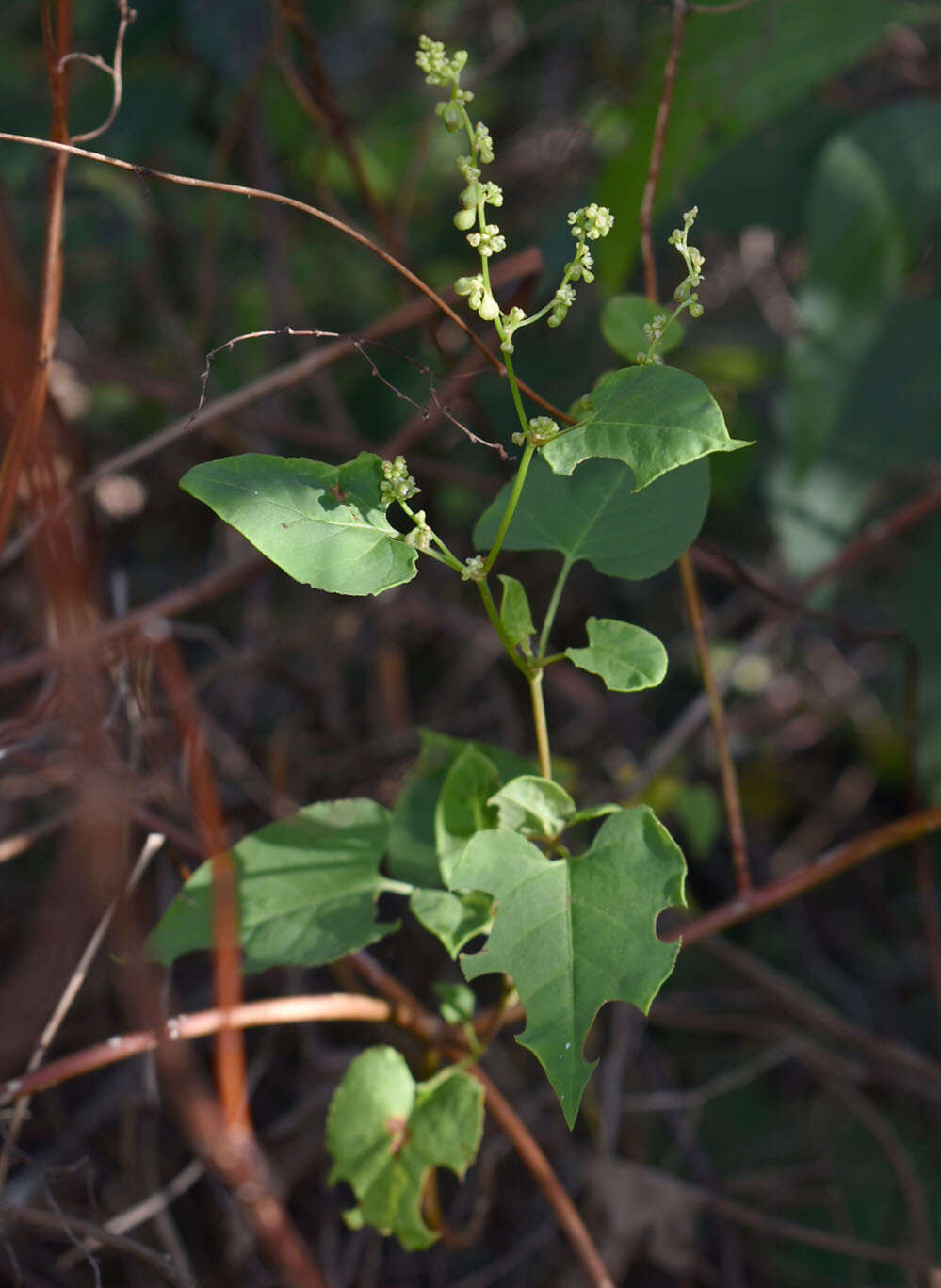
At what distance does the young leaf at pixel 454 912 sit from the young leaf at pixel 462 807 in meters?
0.03

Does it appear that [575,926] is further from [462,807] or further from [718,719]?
[718,719]

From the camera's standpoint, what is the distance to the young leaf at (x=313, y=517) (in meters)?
0.57

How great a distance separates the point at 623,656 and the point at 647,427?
147mm

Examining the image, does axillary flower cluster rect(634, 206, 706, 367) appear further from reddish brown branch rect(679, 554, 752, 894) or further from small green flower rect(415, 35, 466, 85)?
reddish brown branch rect(679, 554, 752, 894)

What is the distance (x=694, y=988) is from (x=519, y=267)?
980 millimetres

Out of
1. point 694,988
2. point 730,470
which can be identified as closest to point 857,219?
point 730,470

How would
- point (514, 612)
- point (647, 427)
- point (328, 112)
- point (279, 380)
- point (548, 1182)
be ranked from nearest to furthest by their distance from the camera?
point (647, 427)
point (514, 612)
point (548, 1182)
point (279, 380)
point (328, 112)

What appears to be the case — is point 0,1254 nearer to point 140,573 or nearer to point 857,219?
point 140,573

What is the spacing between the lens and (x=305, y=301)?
2.11 meters

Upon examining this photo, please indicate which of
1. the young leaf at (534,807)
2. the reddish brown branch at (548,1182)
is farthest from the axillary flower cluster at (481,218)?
the reddish brown branch at (548,1182)

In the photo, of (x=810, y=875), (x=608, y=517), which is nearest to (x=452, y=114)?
(x=608, y=517)

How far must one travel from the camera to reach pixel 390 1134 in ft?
Result: 2.51

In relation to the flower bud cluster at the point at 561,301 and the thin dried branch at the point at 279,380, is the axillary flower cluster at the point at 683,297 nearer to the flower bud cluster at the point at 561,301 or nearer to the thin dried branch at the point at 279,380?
the flower bud cluster at the point at 561,301

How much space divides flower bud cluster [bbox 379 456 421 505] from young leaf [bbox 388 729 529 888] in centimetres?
21
